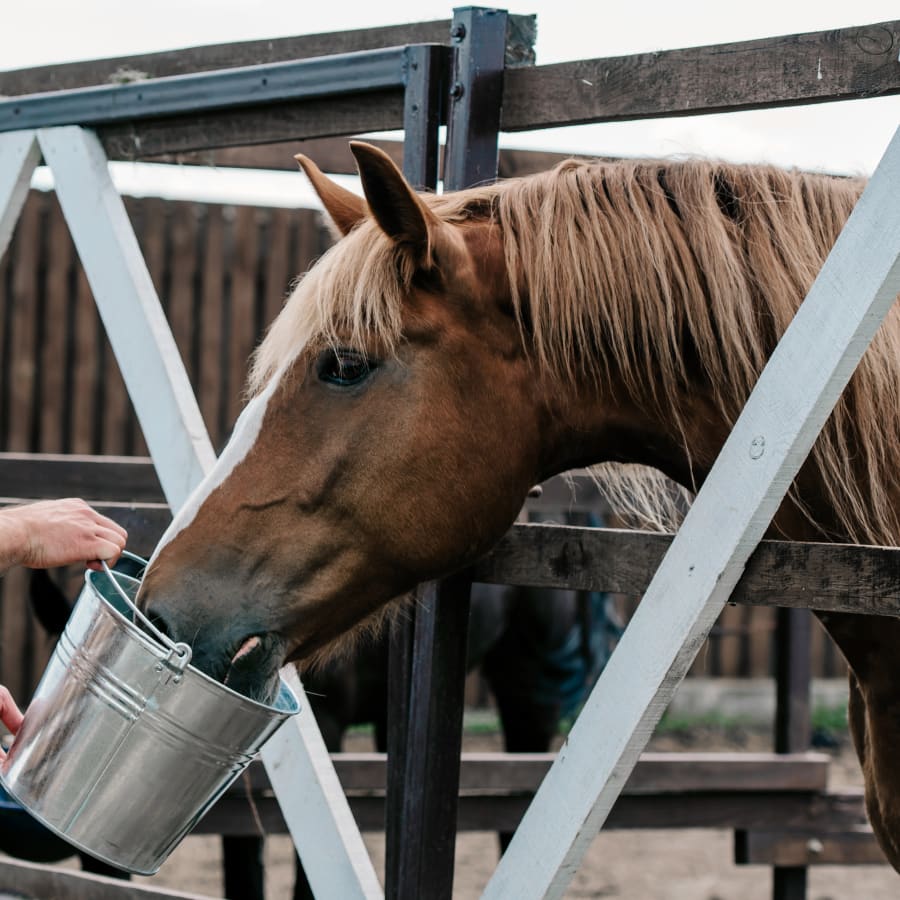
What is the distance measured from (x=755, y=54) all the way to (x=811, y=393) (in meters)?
0.64

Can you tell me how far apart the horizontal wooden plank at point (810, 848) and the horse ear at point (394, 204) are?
3170mm

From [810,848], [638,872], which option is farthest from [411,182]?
[638,872]

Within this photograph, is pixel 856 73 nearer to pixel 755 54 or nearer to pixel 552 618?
pixel 755 54

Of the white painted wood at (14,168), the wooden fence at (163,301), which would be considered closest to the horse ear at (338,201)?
the white painted wood at (14,168)

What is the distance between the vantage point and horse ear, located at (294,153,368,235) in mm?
2035

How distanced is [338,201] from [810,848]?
321cm

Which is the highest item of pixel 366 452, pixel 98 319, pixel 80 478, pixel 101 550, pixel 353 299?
pixel 98 319

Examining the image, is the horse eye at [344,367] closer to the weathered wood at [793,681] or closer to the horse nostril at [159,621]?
the horse nostril at [159,621]

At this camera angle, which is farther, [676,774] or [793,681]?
[793,681]

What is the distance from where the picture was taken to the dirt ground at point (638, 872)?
16.7ft

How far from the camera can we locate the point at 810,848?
4297 mm

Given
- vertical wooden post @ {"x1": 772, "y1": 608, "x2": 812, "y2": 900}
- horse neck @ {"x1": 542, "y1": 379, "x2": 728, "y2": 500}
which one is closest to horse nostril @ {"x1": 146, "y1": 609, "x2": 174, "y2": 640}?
horse neck @ {"x1": 542, "y1": 379, "x2": 728, "y2": 500}

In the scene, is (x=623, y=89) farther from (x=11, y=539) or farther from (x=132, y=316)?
(x=11, y=539)

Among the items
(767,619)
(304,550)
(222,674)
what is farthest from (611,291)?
(767,619)
